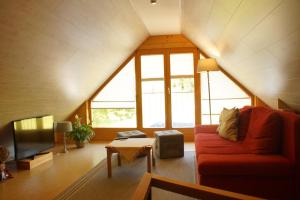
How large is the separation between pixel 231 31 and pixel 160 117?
3.17 metres

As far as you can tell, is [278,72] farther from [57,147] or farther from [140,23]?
[57,147]

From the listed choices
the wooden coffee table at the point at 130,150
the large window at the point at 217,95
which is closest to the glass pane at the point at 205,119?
the large window at the point at 217,95

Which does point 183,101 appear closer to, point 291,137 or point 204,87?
point 204,87

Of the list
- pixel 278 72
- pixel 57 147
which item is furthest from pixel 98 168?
pixel 278 72

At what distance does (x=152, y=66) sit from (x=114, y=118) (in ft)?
5.20

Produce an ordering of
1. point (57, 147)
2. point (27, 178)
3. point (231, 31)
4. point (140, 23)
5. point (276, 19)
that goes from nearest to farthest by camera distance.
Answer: point (276, 19)
point (231, 31)
point (27, 178)
point (140, 23)
point (57, 147)

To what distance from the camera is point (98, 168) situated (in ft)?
12.0

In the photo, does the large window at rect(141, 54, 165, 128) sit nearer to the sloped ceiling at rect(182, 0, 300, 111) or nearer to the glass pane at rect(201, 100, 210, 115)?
the glass pane at rect(201, 100, 210, 115)

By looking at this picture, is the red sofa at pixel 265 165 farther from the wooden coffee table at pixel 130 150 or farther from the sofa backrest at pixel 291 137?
the wooden coffee table at pixel 130 150

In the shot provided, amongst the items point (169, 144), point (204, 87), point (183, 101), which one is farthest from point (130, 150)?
point (204, 87)

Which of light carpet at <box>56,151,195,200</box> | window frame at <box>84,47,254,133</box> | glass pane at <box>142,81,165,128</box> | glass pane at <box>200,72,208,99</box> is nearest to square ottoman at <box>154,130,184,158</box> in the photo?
light carpet at <box>56,151,195,200</box>

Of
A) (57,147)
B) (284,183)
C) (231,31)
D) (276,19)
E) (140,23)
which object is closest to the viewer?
(276,19)

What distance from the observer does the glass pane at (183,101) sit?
18.2 feet

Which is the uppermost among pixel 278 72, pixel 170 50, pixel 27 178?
pixel 170 50
